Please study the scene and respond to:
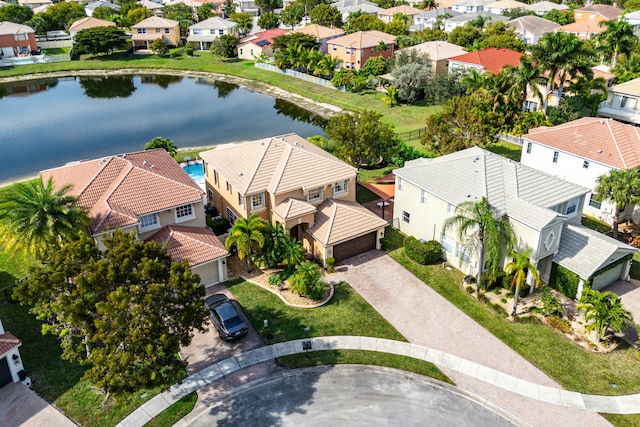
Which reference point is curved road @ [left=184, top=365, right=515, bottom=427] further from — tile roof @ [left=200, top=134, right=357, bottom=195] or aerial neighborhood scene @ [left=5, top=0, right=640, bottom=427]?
tile roof @ [left=200, top=134, right=357, bottom=195]

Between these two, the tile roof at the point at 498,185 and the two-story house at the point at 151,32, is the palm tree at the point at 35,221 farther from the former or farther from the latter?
the two-story house at the point at 151,32

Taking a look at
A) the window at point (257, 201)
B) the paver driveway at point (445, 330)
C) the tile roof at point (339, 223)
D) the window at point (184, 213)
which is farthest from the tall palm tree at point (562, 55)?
the window at point (184, 213)

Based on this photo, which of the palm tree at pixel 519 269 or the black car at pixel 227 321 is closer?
the black car at pixel 227 321

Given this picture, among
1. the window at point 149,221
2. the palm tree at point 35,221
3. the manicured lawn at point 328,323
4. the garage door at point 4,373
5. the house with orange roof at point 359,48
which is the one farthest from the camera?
the house with orange roof at point 359,48

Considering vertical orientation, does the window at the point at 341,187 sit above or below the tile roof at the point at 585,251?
above

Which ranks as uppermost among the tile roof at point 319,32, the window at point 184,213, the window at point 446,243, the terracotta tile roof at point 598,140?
the tile roof at point 319,32

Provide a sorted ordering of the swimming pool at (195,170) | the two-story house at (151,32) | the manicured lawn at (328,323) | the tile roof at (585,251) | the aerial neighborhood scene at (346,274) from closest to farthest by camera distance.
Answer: the aerial neighborhood scene at (346,274)
the manicured lawn at (328,323)
the tile roof at (585,251)
the swimming pool at (195,170)
the two-story house at (151,32)
